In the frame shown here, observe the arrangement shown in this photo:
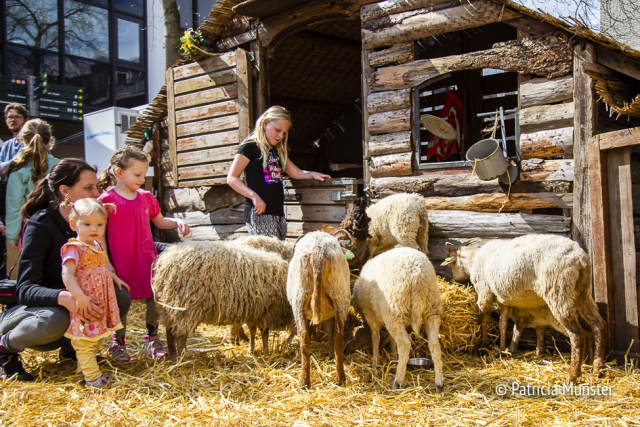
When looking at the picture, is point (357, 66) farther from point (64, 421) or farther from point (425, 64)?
point (64, 421)

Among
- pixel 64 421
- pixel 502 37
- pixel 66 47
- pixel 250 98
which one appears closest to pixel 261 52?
pixel 250 98

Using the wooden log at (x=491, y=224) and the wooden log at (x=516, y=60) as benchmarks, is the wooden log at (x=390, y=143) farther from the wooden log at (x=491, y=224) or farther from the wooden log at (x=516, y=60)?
the wooden log at (x=491, y=224)

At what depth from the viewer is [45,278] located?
3.62m

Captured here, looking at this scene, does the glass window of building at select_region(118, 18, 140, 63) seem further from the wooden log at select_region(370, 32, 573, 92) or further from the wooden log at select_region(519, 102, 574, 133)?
the wooden log at select_region(519, 102, 574, 133)

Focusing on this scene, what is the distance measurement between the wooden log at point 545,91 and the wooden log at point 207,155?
389 cm

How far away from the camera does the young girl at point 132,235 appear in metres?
3.95

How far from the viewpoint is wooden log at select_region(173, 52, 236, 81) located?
666 cm

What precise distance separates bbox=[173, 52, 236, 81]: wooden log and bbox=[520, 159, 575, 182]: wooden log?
4358 millimetres

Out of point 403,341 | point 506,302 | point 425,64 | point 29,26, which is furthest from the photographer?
point 29,26

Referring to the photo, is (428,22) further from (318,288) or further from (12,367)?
(12,367)

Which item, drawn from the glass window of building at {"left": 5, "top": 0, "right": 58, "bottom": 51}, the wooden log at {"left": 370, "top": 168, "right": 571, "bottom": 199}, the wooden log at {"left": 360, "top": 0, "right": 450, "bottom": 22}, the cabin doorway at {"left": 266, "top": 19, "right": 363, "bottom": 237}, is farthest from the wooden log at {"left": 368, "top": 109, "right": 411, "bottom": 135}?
the glass window of building at {"left": 5, "top": 0, "right": 58, "bottom": 51}

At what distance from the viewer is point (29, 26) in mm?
12852

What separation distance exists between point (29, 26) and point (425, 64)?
12820 mm

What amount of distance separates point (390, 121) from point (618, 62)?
7.74 feet
